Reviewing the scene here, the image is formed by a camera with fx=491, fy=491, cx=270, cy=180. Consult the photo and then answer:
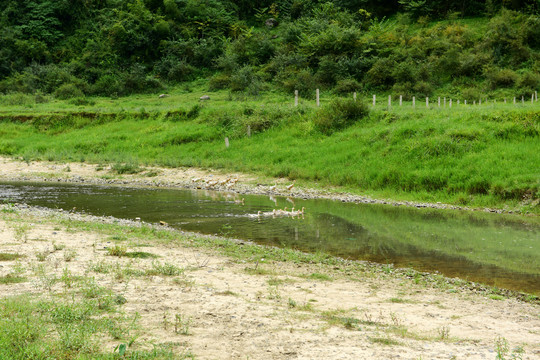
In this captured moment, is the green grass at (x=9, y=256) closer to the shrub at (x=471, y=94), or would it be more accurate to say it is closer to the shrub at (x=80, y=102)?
the shrub at (x=471, y=94)

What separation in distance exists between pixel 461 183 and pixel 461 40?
34.1 meters

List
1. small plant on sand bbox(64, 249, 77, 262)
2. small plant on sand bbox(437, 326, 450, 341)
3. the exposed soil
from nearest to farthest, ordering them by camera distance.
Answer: the exposed soil < small plant on sand bbox(437, 326, 450, 341) < small plant on sand bbox(64, 249, 77, 262)

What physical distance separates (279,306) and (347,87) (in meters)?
37.8

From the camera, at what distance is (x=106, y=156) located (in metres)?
32.8

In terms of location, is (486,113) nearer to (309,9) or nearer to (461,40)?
(461,40)

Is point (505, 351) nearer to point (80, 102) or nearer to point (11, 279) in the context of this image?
point (11, 279)

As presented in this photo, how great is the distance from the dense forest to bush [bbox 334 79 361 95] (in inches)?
3.5

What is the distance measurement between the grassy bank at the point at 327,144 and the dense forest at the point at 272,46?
7.53 m

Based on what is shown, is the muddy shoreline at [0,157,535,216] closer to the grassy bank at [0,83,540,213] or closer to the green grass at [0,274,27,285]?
the grassy bank at [0,83,540,213]

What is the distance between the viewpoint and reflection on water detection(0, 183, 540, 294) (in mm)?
11141

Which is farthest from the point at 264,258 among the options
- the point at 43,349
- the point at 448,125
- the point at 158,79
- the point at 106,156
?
the point at 158,79

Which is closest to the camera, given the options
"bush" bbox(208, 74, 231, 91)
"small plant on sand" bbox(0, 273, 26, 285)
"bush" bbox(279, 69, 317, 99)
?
"small plant on sand" bbox(0, 273, 26, 285)

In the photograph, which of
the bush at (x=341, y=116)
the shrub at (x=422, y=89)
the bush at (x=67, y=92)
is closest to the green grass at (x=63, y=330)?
the bush at (x=341, y=116)

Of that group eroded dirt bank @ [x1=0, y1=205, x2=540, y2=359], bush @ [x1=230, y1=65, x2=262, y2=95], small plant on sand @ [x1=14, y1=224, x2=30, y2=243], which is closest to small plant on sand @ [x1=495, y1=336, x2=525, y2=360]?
eroded dirt bank @ [x1=0, y1=205, x2=540, y2=359]
